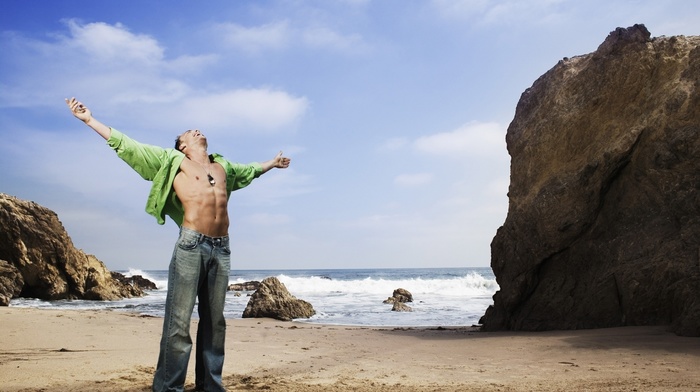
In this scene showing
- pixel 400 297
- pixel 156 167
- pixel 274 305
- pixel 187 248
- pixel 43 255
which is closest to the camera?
pixel 187 248

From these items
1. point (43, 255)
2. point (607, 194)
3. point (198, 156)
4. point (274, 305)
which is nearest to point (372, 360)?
point (198, 156)

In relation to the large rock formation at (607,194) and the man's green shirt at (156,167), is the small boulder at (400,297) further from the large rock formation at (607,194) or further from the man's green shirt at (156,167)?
the man's green shirt at (156,167)

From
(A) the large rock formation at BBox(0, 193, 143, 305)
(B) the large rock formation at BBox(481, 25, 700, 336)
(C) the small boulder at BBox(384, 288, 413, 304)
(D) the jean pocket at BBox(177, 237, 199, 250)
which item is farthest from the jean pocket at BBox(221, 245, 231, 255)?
(A) the large rock formation at BBox(0, 193, 143, 305)

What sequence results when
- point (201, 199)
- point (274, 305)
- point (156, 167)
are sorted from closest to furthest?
point (201, 199) → point (156, 167) → point (274, 305)

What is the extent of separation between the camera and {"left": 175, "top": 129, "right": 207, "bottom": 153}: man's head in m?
5.10

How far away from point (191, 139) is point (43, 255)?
19066 millimetres

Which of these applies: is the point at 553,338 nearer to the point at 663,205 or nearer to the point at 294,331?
the point at 663,205

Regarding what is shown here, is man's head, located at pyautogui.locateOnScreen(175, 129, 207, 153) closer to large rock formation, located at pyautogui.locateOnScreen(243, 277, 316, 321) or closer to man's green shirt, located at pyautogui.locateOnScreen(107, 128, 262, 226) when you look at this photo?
man's green shirt, located at pyautogui.locateOnScreen(107, 128, 262, 226)

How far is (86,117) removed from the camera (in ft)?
15.3

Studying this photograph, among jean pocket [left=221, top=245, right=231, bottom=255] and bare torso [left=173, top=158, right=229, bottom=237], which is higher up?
bare torso [left=173, top=158, right=229, bottom=237]

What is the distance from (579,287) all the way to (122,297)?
2051 centimetres

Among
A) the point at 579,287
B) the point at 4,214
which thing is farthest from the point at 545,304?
the point at 4,214

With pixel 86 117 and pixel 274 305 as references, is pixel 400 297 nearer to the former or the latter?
pixel 274 305

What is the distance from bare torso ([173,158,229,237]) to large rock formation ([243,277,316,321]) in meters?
9.68
